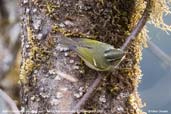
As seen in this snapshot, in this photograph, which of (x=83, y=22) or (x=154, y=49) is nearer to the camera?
(x=154, y=49)

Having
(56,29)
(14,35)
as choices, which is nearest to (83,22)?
(56,29)

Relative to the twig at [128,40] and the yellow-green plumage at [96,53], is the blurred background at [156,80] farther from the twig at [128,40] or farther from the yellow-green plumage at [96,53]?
the yellow-green plumage at [96,53]

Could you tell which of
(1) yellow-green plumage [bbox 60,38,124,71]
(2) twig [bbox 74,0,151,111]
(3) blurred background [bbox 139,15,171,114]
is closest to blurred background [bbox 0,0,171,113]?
(3) blurred background [bbox 139,15,171,114]

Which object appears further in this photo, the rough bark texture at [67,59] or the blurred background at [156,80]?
the blurred background at [156,80]

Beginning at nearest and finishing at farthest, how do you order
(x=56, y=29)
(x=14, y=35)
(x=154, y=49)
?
1. (x=154, y=49)
2. (x=56, y=29)
3. (x=14, y=35)

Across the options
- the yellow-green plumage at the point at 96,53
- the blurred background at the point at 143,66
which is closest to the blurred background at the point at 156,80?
the blurred background at the point at 143,66

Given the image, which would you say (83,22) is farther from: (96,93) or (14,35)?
(14,35)

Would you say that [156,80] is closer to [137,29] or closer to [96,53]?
[137,29]
